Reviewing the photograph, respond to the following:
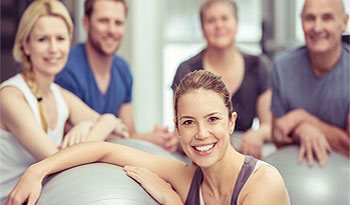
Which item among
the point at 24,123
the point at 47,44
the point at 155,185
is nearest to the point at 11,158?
the point at 24,123

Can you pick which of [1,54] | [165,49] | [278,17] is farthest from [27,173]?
[278,17]

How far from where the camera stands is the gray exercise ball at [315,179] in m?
0.97

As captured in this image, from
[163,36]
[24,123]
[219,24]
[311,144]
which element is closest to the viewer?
[24,123]

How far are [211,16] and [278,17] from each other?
595mm

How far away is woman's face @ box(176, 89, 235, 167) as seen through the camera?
27.0 inches

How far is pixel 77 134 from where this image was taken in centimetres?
96

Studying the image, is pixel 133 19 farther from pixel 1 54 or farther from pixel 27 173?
pixel 27 173

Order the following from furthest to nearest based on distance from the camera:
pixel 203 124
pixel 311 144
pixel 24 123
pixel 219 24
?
pixel 219 24 → pixel 311 144 → pixel 24 123 → pixel 203 124

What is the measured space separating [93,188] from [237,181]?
0.17 metres

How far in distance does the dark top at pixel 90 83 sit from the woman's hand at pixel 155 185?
362 millimetres

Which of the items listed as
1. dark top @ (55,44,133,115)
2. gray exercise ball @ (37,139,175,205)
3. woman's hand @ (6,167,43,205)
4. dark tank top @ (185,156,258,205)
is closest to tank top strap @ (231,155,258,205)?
dark tank top @ (185,156,258,205)

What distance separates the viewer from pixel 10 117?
917 mm

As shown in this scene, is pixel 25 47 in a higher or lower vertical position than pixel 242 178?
higher

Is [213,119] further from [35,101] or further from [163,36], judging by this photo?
[163,36]
